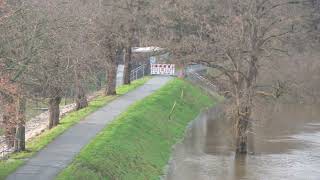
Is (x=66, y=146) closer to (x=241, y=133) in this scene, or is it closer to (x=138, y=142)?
(x=138, y=142)

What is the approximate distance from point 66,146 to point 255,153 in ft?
43.2

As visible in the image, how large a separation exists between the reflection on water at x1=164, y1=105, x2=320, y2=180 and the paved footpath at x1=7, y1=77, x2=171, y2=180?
470 centimetres

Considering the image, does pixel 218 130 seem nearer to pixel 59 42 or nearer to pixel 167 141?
pixel 167 141

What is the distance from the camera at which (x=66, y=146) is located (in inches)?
1086

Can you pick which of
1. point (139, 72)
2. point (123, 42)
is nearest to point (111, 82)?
point (123, 42)

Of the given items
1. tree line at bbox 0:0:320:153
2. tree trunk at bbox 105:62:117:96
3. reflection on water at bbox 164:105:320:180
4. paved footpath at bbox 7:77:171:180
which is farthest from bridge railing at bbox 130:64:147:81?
paved footpath at bbox 7:77:171:180

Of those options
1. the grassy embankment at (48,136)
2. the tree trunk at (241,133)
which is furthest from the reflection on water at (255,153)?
the grassy embankment at (48,136)

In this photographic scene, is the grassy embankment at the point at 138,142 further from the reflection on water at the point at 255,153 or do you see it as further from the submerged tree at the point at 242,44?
the submerged tree at the point at 242,44

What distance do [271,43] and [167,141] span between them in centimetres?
893

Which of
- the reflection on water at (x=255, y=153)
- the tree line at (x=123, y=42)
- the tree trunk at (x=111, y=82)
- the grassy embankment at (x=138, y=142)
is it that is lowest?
the reflection on water at (x=255, y=153)

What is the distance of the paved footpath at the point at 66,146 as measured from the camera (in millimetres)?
22859

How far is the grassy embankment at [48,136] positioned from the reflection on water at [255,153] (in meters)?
6.22

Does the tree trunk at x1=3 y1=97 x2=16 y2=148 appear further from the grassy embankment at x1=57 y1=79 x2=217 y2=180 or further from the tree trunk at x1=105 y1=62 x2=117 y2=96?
the tree trunk at x1=105 y1=62 x2=117 y2=96

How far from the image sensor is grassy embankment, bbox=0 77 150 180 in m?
23.9
